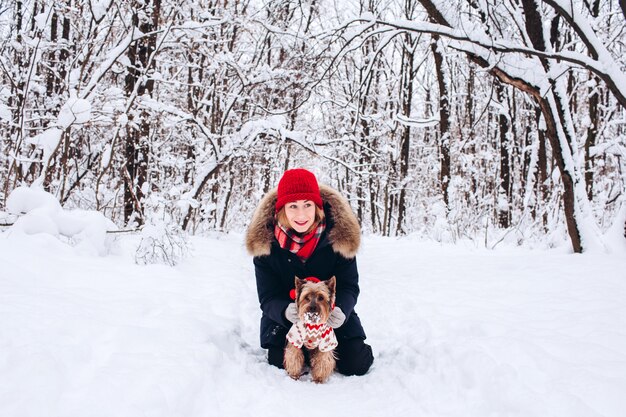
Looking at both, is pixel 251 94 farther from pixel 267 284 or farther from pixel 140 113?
pixel 267 284

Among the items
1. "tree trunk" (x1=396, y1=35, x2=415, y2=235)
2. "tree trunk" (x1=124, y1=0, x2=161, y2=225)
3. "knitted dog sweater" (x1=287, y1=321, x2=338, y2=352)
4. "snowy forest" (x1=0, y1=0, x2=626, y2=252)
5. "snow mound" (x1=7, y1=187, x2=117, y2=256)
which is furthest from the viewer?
"tree trunk" (x1=396, y1=35, x2=415, y2=235)

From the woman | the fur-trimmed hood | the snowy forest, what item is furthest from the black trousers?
the snowy forest

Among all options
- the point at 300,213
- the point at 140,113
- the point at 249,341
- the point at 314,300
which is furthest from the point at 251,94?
the point at 314,300

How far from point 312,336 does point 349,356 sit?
37 cm

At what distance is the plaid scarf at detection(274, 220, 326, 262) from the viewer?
115 inches

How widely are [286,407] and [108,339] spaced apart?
109 cm

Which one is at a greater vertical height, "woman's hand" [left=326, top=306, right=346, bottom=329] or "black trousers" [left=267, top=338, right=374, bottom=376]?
"woman's hand" [left=326, top=306, right=346, bottom=329]

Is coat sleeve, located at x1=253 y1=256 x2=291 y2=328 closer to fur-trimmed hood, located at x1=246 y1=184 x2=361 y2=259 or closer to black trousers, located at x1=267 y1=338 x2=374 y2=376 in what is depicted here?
fur-trimmed hood, located at x1=246 y1=184 x2=361 y2=259

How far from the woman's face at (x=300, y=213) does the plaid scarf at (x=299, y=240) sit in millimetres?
81

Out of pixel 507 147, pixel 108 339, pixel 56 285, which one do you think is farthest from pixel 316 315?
pixel 507 147

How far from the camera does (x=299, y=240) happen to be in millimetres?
2926

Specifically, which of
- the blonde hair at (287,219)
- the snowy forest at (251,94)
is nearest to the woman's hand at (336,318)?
the blonde hair at (287,219)

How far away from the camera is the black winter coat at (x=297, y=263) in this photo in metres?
2.95

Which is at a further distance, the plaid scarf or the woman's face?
the plaid scarf
